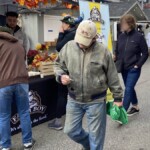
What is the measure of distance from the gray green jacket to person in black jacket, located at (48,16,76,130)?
1.60m

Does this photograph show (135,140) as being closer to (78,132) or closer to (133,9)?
(78,132)

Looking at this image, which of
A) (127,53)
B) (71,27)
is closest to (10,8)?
(71,27)

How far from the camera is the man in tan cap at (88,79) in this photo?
3287mm

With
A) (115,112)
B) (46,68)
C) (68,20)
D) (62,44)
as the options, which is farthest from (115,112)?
(46,68)

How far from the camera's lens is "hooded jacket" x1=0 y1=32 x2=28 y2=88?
394 cm

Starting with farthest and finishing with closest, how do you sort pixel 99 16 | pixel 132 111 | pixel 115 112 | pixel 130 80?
1. pixel 99 16
2. pixel 132 111
3. pixel 130 80
4. pixel 115 112

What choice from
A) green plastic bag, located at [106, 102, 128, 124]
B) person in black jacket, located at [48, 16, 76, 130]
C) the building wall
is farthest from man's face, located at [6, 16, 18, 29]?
the building wall

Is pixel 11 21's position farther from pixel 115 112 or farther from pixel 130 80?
pixel 115 112

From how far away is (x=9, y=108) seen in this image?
4.11 meters

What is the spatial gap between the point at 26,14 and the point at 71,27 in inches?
209

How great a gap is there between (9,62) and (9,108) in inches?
22.7

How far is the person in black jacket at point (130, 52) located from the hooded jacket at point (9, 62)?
2012mm

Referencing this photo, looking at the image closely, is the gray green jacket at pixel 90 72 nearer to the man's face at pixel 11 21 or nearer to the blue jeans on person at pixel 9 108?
the blue jeans on person at pixel 9 108

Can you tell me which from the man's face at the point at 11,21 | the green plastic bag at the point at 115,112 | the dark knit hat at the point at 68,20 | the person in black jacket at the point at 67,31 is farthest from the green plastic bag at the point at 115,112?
the man's face at the point at 11,21
